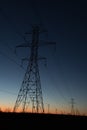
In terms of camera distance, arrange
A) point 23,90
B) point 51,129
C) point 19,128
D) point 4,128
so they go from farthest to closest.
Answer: point 23,90, point 51,129, point 19,128, point 4,128

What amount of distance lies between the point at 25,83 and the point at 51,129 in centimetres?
1744

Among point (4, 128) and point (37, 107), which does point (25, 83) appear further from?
point (4, 128)

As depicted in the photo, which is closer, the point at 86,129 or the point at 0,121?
the point at 0,121

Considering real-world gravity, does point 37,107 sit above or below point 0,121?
above

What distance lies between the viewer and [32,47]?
36.2 metres

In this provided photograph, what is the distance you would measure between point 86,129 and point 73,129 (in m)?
1.35

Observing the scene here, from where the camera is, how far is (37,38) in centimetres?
3662

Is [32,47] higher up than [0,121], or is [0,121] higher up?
[32,47]

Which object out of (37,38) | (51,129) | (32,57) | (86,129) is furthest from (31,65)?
(51,129)

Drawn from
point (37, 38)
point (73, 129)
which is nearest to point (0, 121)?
point (73, 129)

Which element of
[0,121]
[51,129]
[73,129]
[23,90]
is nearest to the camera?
[0,121]

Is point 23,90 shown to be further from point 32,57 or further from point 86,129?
point 86,129

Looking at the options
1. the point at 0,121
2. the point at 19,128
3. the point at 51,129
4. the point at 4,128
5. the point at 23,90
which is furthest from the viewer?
the point at 23,90

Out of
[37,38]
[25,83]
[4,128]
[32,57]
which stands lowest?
[4,128]
